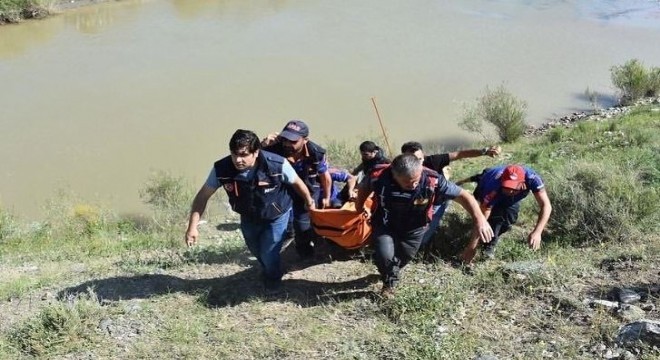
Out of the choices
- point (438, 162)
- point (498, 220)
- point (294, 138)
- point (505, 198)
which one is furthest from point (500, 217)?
point (294, 138)

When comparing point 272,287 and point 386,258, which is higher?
point 386,258

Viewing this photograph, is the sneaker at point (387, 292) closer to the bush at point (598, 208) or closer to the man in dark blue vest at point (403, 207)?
the man in dark blue vest at point (403, 207)

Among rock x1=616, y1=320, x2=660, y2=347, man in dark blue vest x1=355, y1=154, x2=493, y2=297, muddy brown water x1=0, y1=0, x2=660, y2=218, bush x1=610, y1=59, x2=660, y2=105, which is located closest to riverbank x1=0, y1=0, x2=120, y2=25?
muddy brown water x1=0, y1=0, x2=660, y2=218

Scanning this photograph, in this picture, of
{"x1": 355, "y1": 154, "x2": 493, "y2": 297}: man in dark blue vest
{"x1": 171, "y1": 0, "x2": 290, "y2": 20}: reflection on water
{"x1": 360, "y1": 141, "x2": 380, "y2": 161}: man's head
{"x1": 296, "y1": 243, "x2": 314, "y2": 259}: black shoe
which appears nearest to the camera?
{"x1": 355, "y1": 154, "x2": 493, "y2": 297}: man in dark blue vest

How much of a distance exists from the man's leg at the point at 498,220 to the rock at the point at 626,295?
109 cm

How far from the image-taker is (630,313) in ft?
13.9

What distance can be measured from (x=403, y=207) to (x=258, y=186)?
41.3 inches

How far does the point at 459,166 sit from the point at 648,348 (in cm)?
792

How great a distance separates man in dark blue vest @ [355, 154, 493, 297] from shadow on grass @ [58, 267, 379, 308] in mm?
386

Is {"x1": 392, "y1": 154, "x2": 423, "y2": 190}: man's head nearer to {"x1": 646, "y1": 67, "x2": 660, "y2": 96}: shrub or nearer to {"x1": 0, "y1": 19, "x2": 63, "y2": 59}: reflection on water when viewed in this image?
{"x1": 646, "y1": 67, "x2": 660, "y2": 96}: shrub

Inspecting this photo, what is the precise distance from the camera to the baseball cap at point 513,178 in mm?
5234

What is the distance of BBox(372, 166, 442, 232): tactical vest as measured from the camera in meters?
4.55

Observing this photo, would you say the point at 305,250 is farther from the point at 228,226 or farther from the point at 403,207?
the point at 228,226

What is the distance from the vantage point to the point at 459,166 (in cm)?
1156
